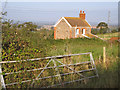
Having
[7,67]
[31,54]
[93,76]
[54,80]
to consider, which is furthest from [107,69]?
[7,67]

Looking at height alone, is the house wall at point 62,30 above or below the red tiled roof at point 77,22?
below

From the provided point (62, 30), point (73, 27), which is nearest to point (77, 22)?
point (73, 27)

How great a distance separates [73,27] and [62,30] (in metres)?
2.59

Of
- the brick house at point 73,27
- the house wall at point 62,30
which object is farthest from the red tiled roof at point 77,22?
the house wall at point 62,30

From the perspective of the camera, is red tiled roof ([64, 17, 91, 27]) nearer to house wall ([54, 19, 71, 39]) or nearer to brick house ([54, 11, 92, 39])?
brick house ([54, 11, 92, 39])

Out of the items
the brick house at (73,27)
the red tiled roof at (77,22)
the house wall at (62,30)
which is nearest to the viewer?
the brick house at (73,27)

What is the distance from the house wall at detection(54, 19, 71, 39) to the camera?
3240cm

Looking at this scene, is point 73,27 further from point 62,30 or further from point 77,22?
point 62,30

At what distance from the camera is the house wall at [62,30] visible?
106ft

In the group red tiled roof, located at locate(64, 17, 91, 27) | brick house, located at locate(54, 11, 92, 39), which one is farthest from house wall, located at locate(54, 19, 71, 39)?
red tiled roof, located at locate(64, 17, 91, 27)

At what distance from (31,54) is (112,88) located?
2.76 meters

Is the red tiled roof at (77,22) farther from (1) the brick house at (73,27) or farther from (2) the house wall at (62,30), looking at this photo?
(2) the house wall at (62,30)

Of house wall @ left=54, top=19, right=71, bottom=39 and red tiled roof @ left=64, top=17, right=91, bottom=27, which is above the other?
red tiled roof @ left=64, top=17, right=91, bottom=27

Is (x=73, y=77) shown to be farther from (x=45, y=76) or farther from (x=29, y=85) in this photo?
(x=29, y=85)
